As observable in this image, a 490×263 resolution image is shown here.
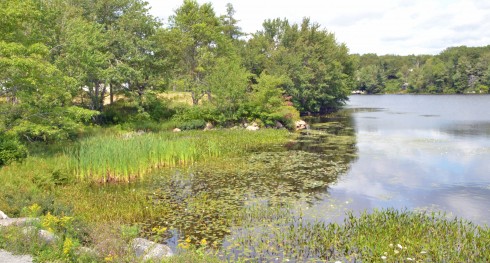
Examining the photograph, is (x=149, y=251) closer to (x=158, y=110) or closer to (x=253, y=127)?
(x=253, y=127)

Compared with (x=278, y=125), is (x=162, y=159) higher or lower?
lower

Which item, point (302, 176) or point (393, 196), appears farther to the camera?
point (302, 176)

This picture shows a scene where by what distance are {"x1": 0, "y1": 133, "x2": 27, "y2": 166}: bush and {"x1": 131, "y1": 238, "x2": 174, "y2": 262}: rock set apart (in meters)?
11.1

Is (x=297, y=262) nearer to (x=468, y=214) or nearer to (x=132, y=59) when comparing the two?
(x=468, y=214)

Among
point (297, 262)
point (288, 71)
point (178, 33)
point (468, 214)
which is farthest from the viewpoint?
point (288, 71)

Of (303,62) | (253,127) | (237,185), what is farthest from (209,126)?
(303,62)

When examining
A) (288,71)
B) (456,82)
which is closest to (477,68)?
(456,82)

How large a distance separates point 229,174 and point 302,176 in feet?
13.4

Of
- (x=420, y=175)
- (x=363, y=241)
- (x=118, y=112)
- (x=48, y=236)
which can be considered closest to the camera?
(x=48, y=236)

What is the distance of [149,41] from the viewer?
36531 mm

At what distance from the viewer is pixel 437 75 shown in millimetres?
136500

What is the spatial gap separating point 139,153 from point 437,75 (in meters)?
139

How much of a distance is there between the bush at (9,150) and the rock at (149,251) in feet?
36.5

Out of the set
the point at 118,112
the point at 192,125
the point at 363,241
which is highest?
the point at 118,112
